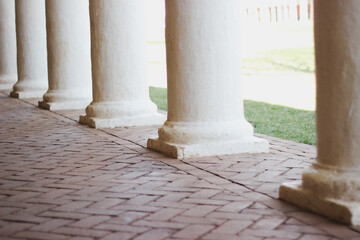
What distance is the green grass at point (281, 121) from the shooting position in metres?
6.73

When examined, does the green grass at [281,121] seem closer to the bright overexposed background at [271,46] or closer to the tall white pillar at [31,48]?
the tall white pillar at [31,48]

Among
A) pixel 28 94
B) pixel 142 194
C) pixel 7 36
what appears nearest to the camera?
pixel 142 194

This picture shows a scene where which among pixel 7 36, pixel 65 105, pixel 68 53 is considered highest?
pixel 7 36

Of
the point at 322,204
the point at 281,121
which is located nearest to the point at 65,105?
the point at 281,121

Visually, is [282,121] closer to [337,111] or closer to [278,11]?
[337,111]

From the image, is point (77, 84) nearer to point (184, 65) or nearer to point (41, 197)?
point (184, 65)

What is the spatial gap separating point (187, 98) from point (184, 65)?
0.31 meters

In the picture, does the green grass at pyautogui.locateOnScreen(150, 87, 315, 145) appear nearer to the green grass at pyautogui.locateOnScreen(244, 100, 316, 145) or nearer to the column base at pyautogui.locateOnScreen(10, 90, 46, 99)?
the green grass at pyautogui.locateOnScreen(244, 100, 316, 145)

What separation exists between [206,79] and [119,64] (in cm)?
236

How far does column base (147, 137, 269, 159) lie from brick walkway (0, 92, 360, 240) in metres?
0.10

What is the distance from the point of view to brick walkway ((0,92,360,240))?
10.5 feet

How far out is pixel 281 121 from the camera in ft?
26.3

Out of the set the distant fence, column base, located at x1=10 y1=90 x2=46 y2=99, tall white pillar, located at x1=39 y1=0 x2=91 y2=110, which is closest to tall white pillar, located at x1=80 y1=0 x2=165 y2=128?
tall white pillar, located at x1=39 y1=0 x2=91 y2=110

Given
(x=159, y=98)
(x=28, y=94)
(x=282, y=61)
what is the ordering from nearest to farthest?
(x=159, y=98) < (x=28, y=94) < (x=282, y=61)
